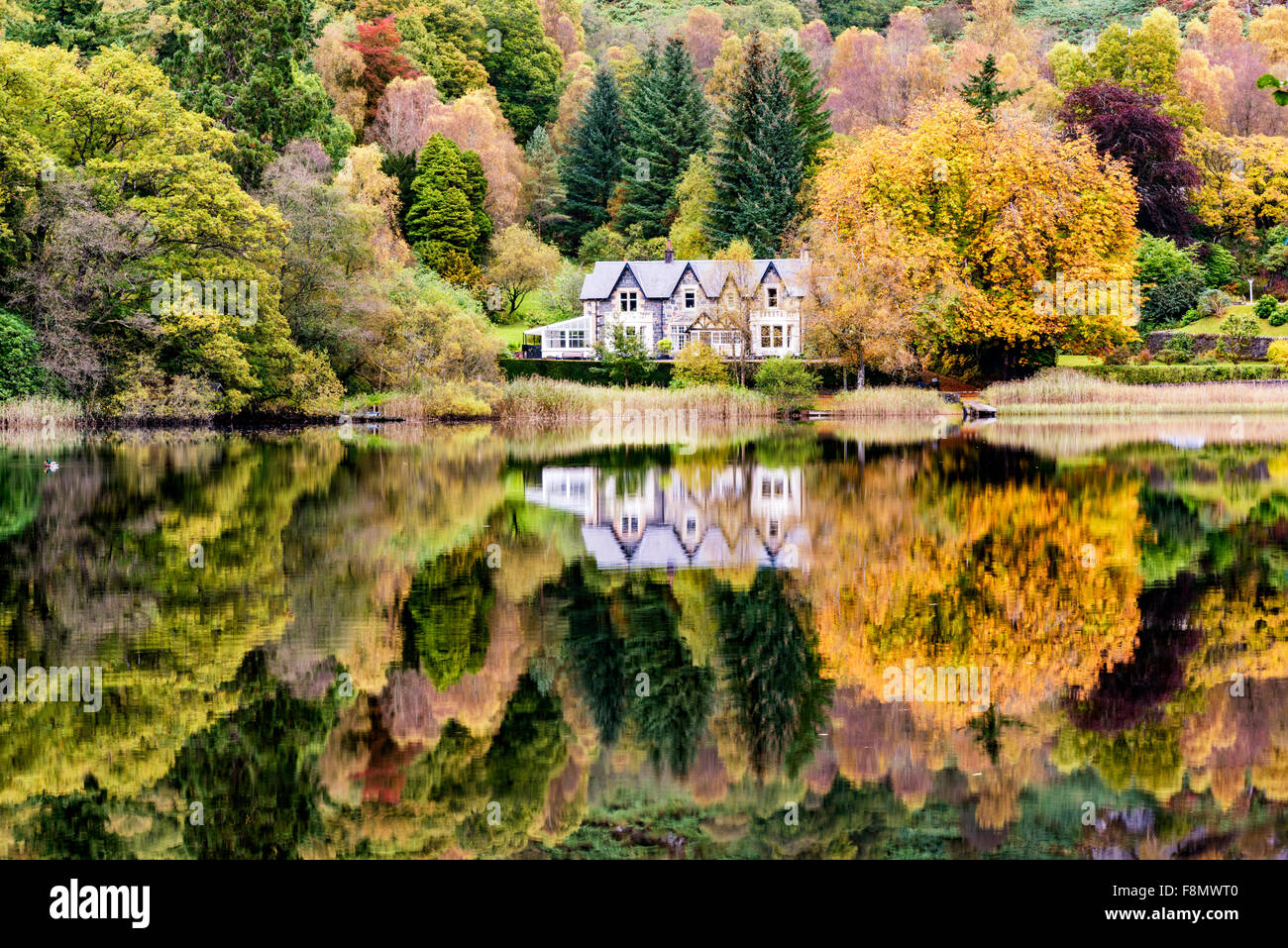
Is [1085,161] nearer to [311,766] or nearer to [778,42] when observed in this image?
[778,42]

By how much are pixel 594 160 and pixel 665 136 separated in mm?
5755

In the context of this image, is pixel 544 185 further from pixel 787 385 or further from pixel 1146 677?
pixel 1146 677

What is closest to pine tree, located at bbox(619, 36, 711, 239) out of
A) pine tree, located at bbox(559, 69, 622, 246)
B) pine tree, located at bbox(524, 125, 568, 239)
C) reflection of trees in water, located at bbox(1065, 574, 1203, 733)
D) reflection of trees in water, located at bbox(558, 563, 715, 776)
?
pine tree, located at bbox(559, 69, 622, 246)

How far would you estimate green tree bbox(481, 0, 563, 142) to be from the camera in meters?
89.2

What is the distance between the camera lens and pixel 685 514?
18562 mm

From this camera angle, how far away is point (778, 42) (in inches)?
3292

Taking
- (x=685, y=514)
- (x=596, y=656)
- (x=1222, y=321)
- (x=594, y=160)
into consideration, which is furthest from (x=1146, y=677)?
(x=594, y=160)

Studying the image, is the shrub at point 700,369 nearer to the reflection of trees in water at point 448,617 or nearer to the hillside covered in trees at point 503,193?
the hillside covered in trees at point 503,193

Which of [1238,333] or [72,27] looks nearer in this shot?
[1238,333]

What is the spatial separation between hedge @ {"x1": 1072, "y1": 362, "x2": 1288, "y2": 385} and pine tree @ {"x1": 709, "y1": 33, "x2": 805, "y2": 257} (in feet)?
70.4

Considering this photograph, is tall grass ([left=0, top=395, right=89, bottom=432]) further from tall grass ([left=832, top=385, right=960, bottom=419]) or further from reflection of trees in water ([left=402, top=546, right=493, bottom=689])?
tall grass ([left=832, top=385, right=960, bottom=419])

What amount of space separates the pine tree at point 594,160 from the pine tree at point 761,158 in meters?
11.9
